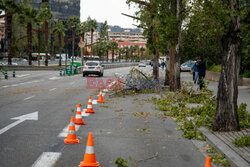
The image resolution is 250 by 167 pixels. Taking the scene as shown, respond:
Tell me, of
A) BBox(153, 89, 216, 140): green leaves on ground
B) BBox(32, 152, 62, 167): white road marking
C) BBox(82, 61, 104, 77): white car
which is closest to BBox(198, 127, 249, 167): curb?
BBox(153, 89, 216, 140): green leaves on ground

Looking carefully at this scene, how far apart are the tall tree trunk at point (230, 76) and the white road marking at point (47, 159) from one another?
379cm

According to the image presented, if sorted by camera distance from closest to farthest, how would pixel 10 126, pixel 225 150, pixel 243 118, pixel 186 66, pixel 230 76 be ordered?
pixel 225 150, pixel 230 76, pixel 10 126, pixel 243 118, pixel 186 66

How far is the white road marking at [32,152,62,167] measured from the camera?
550 centimetres

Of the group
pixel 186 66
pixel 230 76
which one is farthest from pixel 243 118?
pixel 186 66

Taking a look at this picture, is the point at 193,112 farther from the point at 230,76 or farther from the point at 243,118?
the point at 230,76

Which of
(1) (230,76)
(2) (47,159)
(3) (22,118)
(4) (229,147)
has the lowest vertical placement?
(3) (22,118)

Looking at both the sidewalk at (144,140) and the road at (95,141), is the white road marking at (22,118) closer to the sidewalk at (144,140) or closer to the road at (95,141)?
the road at (95,141)

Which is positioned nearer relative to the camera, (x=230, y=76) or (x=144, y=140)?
(x=144, y=140)

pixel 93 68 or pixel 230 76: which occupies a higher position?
pixel 230 76

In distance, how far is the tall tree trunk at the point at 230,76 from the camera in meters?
7.89

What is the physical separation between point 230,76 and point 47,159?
14.5 ft

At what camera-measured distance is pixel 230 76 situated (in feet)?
26.2

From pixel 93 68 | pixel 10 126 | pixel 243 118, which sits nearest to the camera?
pixel 10 126

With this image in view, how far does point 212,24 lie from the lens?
8.05 metres
